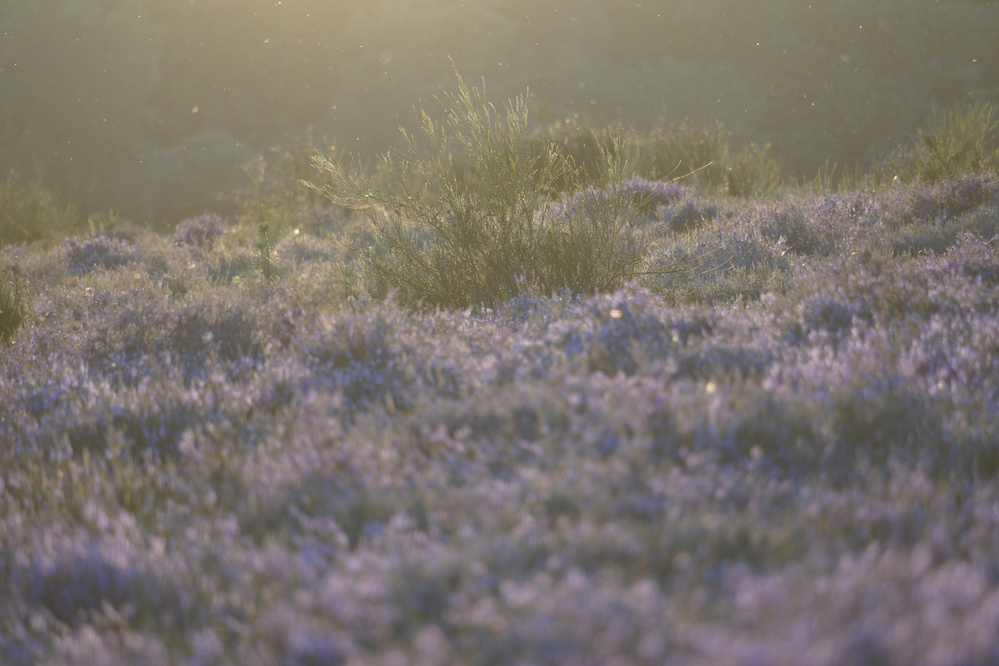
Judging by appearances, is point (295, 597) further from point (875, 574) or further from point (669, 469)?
point (875, 574)

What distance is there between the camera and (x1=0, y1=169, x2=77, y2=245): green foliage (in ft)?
38.0

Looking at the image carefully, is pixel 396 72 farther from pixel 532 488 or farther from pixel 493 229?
pixel 532 488

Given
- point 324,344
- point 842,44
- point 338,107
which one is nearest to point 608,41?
point 842,44

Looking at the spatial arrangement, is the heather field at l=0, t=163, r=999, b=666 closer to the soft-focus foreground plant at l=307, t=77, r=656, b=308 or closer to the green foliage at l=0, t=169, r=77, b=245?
the soft-focus foreground plant at l=307, t=77, r=656, b=308

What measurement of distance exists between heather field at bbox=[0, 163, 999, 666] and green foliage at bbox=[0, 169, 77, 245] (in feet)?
32.7

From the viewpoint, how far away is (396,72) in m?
29.5

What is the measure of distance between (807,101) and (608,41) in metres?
10.3

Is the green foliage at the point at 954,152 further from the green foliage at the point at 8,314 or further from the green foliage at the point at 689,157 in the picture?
the green foliage at the point at 8,314

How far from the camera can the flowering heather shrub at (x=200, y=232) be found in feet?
30.5

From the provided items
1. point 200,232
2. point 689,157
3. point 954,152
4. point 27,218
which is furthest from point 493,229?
point 27,218

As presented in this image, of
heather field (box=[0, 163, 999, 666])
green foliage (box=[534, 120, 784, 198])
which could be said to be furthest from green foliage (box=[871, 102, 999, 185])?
heather field (box=[0, 163, 999, 666])

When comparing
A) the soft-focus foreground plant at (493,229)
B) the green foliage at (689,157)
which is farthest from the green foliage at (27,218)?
the soft-focus foreground plant at (493,229)

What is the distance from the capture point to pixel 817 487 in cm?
157

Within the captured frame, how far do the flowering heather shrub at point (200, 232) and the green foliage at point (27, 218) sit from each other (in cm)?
365
